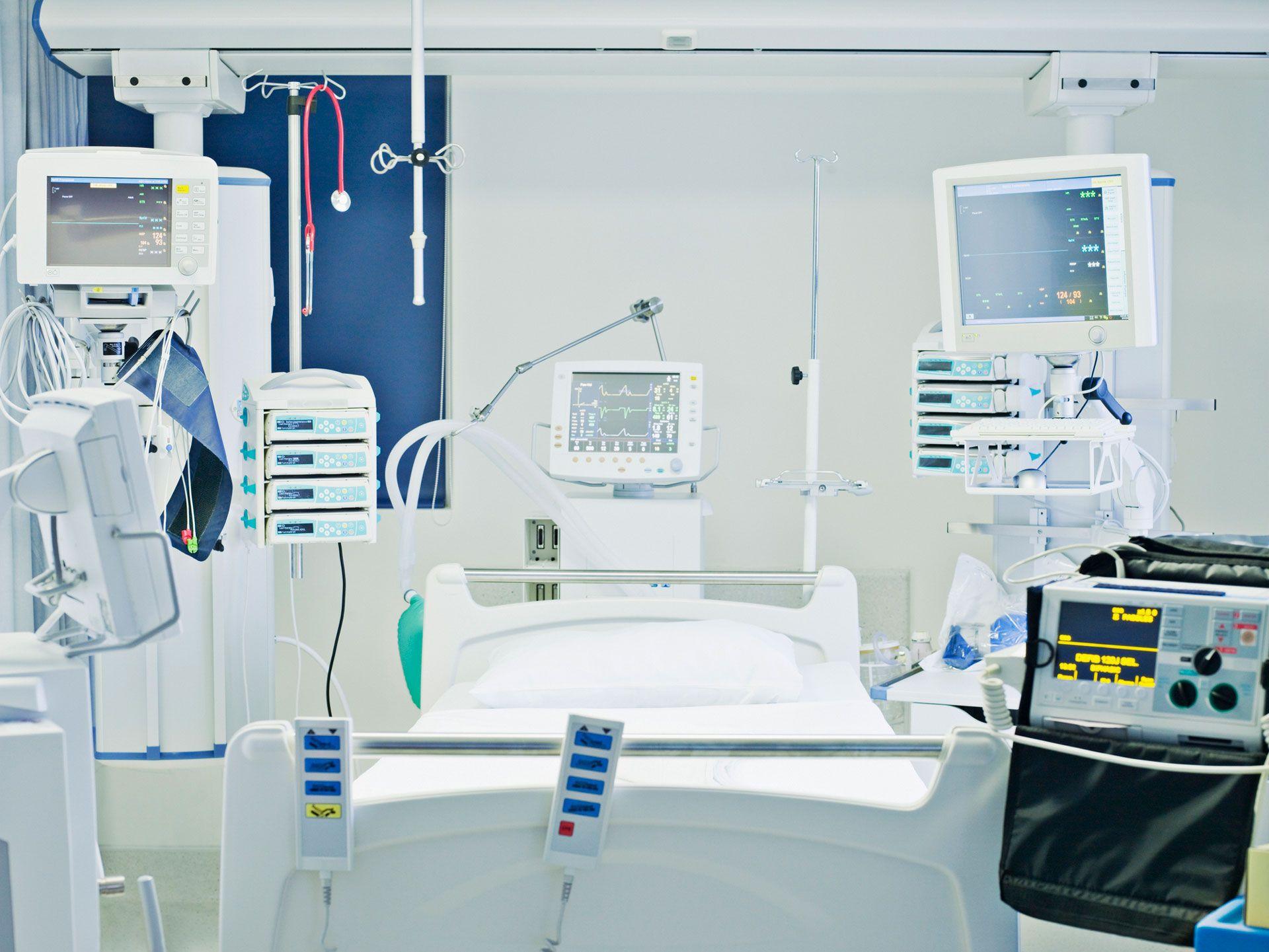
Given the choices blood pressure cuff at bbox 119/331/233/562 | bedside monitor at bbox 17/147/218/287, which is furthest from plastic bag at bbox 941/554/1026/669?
bedside monitor at bbox 17/147/218/287

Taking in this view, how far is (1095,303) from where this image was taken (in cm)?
249

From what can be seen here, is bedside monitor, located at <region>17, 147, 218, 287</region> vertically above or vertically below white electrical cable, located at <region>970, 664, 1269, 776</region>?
above

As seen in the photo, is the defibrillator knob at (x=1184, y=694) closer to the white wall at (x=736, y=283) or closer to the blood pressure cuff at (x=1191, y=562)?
the blood pressure cuff at (x=1191, y=562)

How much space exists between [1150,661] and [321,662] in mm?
→ 2957

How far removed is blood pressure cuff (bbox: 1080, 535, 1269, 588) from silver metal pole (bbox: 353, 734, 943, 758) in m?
0.29

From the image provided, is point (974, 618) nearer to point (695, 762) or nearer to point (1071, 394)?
point (1071, 394)

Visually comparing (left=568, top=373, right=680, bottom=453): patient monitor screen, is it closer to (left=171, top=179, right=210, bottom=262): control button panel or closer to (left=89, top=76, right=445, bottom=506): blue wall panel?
(left=89, top=76, right=445, bottom=506): blue wall panel

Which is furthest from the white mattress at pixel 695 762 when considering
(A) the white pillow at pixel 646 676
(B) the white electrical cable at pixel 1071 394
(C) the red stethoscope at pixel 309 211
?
(C) the red stethoscope at pixel 309 211

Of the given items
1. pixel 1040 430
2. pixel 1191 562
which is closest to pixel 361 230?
pixel 1040 430

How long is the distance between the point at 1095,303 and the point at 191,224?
1.89m

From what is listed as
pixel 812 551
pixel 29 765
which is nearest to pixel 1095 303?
pixel 812 551

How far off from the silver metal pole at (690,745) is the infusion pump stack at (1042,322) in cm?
124

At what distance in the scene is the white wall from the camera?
372 cm

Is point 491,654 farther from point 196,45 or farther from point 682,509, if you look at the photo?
point 196,45
